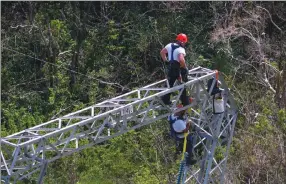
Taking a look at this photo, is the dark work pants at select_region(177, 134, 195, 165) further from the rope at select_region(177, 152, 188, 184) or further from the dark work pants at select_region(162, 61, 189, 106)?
the dark work pants at select_region(162, 61, 189, 106)

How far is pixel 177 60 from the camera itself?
1465 cm

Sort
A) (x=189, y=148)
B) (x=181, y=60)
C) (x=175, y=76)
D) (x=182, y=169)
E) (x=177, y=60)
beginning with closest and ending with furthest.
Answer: (x=181, y=60)
(x=177, y=60)
(x=175, y=76)
(x=189, y=148)
(x=182, y=169)

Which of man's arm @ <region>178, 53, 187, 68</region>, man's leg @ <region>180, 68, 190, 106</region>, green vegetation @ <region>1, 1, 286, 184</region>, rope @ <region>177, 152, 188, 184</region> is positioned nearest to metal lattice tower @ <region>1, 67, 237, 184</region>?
man's leg @ <region>180, 68, 190, 106</region>

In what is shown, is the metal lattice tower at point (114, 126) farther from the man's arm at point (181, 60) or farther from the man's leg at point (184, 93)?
the man's arm at point (181, 60)

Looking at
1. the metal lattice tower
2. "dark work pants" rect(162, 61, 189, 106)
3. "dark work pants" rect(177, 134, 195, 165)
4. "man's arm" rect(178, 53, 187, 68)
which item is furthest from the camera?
"dark work pants" rect(177, 134, 195, 165)

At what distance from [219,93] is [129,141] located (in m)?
9.76

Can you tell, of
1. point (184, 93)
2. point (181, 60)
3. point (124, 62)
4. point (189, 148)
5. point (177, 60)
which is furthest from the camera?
point (124, 62)

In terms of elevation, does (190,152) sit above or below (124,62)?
above

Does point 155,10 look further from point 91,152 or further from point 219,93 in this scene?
point 219,93

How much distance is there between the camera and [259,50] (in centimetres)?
2586

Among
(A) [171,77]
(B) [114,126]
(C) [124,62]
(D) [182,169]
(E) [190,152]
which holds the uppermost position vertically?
(A) [171,77]

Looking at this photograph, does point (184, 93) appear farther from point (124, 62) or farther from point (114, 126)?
point (124, 62)

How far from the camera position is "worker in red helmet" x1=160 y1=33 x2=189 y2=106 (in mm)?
14555

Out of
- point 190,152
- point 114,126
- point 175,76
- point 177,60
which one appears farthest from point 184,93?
point 114,126
